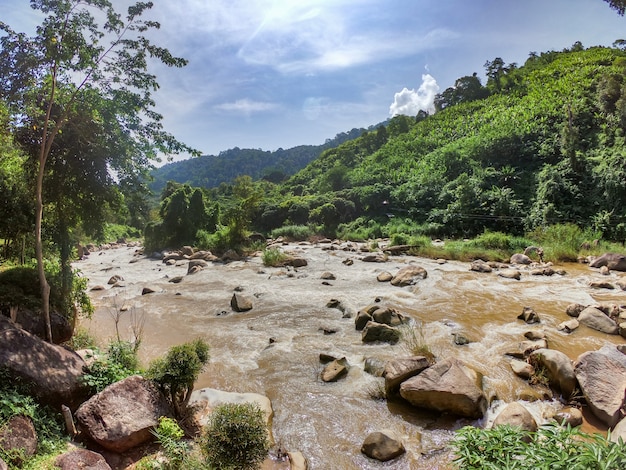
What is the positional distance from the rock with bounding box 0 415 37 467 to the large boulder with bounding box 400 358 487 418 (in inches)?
218

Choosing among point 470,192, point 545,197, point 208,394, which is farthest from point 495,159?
point 208,394

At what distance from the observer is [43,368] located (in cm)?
528

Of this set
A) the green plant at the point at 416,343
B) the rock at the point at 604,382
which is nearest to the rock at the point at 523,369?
the rock at the point at 604,382

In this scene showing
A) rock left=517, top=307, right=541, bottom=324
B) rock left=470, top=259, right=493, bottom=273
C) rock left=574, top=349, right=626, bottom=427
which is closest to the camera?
rock left=574, top=349, right=626, bottom=427

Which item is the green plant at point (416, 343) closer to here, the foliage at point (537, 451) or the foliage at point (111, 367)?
the foliage at point (537, 451)

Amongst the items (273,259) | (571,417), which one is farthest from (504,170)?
(571,417)

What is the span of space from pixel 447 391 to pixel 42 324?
8.23 m

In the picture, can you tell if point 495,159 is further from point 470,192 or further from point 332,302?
point 332,302

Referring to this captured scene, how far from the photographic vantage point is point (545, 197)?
87.5 feet

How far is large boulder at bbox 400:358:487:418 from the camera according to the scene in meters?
5.79

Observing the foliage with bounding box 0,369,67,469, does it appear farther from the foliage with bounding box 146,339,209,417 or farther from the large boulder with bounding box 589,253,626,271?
the large boulder with bounding box 589,253,626,271

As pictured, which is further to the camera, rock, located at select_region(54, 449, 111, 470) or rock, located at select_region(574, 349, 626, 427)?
rock, located at select_region(574, 349, 626, 427)

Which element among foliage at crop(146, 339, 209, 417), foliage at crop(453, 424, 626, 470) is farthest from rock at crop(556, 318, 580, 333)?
foliage at crop(146, 339, 209, 417)

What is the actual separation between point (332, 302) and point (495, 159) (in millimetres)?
31671
